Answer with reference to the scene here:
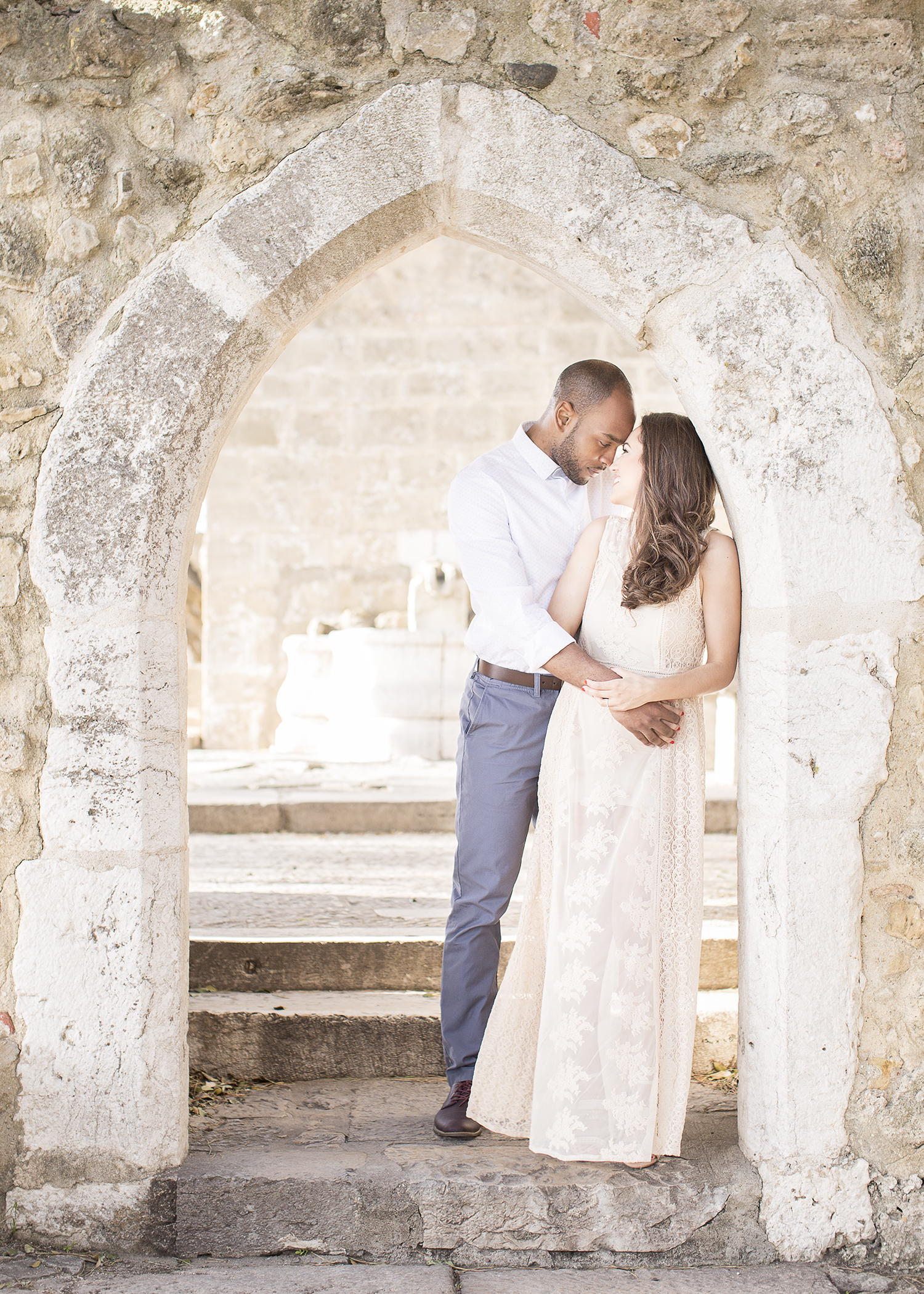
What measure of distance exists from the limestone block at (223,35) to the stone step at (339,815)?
11.2 ft

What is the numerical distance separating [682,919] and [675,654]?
1.77 ft

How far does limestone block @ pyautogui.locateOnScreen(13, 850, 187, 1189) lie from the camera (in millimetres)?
2027

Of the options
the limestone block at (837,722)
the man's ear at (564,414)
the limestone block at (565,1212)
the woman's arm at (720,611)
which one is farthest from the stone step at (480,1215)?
the man's ear at (564,414)

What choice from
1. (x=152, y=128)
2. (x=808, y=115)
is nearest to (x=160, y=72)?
(x=152, y=128)

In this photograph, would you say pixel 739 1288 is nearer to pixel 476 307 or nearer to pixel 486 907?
pixel 486 907

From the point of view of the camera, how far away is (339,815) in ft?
16.0

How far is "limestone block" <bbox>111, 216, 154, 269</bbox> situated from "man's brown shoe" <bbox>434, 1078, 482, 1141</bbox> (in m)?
1.88

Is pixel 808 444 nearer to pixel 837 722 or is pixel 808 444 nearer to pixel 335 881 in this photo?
pixel 837 722

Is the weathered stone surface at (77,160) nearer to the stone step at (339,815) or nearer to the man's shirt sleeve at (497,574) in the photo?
the man's shirt sleeve at (497,574)

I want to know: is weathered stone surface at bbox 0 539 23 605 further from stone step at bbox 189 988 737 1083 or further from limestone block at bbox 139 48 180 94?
stone step at bbox 189 988 737 1083

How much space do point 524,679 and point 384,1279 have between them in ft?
3.94

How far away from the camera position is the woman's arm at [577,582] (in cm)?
219

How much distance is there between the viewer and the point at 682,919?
2.09 metres

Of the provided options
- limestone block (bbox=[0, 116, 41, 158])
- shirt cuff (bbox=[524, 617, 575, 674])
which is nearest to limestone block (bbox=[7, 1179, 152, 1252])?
shirt cuff (bbox=[524, 617, 575, 674])
